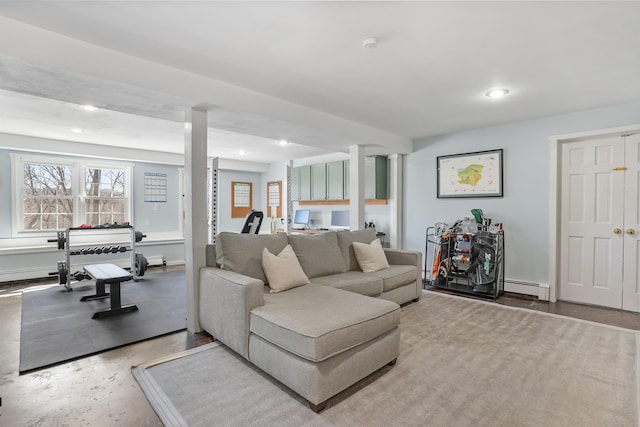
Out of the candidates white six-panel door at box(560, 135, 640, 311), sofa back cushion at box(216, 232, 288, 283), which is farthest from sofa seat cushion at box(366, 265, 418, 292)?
white six-panel door at box(560, 135, 640, 311)

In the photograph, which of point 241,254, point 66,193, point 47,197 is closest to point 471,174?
point 241,254

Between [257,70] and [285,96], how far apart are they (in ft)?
2.17

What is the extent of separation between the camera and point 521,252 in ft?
14.2

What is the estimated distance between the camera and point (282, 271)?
284cm

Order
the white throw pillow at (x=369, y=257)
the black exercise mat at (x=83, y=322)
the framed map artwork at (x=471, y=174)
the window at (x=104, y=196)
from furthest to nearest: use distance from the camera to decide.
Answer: the window at (x=104, y=196) < the framed map artwork at (x=471, y=174) < the white throw pillow at (x=369, y=257) < the black exercise mat at (x=83, y=322)

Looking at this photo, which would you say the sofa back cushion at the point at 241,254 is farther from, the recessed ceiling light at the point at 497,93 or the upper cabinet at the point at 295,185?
the upper cabinet at the point at 295,185

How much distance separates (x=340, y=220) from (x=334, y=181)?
0.80 metres

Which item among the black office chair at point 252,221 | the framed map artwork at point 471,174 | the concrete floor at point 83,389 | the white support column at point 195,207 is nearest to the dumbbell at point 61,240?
the concrete floor at point 83,389

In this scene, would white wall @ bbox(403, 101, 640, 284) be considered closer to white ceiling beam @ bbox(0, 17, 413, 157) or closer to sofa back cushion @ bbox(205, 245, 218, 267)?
white ceiling beam @ bbox(0, 17, 413, 157)

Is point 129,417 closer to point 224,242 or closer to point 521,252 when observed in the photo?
point 224,242

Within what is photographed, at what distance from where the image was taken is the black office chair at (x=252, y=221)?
169 inches

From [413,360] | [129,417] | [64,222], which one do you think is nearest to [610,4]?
[413,360]

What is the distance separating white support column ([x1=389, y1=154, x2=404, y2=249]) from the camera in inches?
218

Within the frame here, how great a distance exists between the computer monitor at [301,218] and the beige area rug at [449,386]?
4.49 meters
